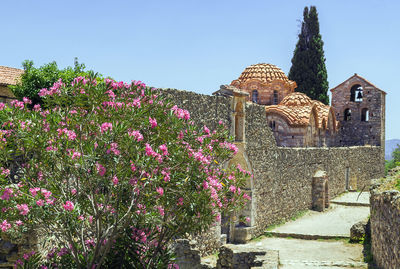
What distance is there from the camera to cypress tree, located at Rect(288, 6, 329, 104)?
34.6 meters

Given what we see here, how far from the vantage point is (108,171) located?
5684 millimetres

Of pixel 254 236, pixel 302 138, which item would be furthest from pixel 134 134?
pixel 302 138

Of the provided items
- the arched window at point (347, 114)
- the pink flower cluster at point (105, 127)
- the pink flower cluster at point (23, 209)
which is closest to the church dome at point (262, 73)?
the arched window at point (347, 114)

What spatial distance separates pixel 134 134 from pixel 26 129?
137 centimetres

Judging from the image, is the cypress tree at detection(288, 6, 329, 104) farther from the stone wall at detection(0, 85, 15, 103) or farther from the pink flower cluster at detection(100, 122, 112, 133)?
the pink flower cluster at detection(100, 122, 112, 133)

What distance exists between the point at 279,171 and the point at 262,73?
11.5 meters

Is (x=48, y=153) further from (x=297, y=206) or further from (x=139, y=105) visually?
(x=297, y=206)

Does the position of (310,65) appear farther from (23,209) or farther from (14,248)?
(23,209)

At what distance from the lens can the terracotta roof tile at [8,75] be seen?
20361 millimetres

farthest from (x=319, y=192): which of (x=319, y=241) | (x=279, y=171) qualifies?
(x=319, y=241)

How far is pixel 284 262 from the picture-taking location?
11.9 m

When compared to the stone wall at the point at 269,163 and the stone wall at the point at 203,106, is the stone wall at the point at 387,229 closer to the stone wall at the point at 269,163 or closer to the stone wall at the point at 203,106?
the stone wall at the point at 269,163

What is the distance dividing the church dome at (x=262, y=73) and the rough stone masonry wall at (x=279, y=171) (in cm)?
610

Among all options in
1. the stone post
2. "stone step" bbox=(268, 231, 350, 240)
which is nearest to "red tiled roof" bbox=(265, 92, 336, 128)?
the stone post
